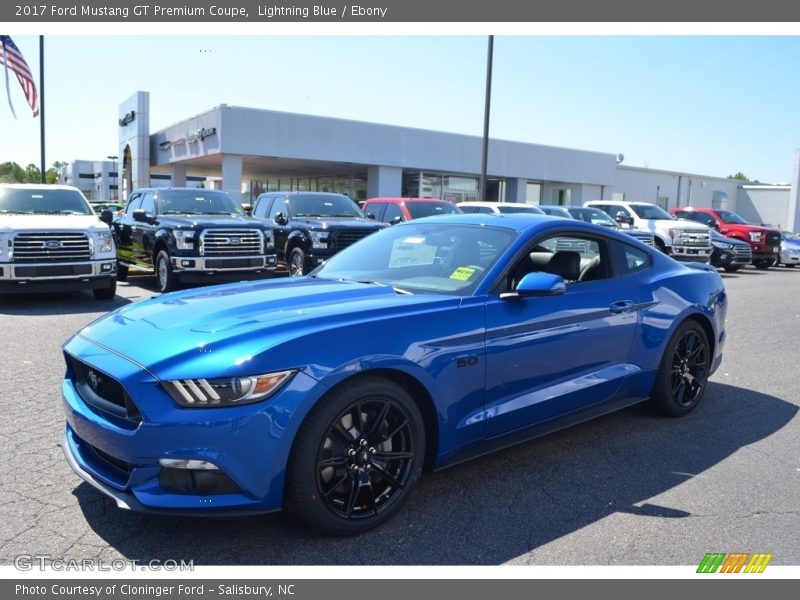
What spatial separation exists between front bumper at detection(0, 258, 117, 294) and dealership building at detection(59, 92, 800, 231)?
23.8m

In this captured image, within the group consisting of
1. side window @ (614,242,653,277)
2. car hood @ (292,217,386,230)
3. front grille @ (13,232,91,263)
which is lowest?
front grille @ (13,232,91,263)

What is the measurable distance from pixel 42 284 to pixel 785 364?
9853 millimetres

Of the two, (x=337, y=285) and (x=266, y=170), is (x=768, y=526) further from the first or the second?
(x=266, y=170)

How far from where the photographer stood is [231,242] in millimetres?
11883

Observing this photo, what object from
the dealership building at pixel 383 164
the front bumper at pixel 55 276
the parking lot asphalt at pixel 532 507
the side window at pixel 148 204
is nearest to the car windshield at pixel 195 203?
the side window at pixel 148 204

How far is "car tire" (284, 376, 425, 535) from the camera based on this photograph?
3123 millimetres

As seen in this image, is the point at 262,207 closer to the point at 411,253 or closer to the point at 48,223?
the point at 48,223

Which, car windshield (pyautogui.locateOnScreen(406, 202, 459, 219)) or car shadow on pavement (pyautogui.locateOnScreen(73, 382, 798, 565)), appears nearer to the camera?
car shadow on pavement (pyautogui.locateOnScreen(73, 382, 798, 565))

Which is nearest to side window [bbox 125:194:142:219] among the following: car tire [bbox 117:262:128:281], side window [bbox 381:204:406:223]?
car tire [bbox 117:262:128:281]

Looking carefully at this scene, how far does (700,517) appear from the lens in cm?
368

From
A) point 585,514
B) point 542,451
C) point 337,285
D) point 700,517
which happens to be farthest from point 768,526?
point 337,285

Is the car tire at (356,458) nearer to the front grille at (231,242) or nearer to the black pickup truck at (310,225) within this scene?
the front grille at (231,242)

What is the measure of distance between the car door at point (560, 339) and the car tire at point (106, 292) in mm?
8151

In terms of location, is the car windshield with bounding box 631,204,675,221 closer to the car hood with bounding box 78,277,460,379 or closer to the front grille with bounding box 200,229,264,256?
the front grille with bounding box 200,229,264,256
